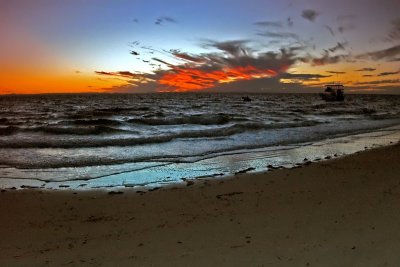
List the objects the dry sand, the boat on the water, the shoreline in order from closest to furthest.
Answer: the dry sand, the shoreline, the boat on the water

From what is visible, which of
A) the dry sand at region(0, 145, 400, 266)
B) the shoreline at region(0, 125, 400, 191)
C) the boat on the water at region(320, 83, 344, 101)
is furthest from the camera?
the boat on the water at region(320, 83, 344, 101)

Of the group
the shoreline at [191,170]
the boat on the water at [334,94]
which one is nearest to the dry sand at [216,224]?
the shoreline at [191,170]

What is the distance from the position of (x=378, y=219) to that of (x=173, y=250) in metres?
3.19

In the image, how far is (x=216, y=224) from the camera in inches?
231

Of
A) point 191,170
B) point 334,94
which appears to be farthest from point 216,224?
point 334,94

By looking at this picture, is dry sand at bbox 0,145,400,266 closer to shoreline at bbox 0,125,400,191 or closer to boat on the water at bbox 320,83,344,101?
shoreline at bbox 0,125,400,191

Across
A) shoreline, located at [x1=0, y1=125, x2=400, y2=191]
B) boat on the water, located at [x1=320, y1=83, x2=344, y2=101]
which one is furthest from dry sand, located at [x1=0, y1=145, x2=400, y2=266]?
boat on the water, located at [x1=320, y1=83, x2=344, y2=101]

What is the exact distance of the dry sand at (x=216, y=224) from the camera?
4625 mm

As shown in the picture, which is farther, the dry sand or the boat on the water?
the boat on the water

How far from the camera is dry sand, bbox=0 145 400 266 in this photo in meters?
4.62

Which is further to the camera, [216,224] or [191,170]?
[191,170]

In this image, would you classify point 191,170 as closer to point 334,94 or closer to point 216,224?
point 216,224

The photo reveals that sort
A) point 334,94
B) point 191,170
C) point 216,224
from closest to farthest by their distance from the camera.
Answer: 1. point 216,224
2. point 191,170
3. point 334,94

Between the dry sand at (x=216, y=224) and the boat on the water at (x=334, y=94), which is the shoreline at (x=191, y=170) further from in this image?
the boat on the water at (x=334, y=94)
